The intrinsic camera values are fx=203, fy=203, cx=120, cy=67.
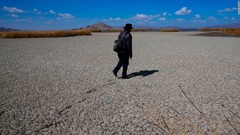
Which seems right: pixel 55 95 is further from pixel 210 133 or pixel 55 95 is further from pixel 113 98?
pixel 210 133

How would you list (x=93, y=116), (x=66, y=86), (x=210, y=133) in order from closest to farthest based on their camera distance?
(x=210, y=133) < (x=93, y=116) < (x=66, y=86)

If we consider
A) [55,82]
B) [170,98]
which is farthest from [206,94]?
[55,82]

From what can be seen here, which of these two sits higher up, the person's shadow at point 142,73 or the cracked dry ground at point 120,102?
the person's shadow at point 142,73

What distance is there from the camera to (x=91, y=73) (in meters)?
8.88

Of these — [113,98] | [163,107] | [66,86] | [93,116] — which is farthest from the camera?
[66,86]

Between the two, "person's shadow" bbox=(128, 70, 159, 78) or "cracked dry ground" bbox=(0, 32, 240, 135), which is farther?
"person's shadow" bbox=(128, 70, 159, 78)

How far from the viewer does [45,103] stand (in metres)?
5.45

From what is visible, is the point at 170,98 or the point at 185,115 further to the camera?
the point at 170,98

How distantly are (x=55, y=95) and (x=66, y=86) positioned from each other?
0.94 metres

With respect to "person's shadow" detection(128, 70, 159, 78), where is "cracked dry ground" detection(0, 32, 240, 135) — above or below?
below

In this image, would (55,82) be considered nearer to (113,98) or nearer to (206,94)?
(113,98)

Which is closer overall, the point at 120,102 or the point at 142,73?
the point at 120,102

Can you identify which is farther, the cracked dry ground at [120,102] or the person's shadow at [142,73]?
the person's shadow at [142,73]

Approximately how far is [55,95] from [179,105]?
3587mm
